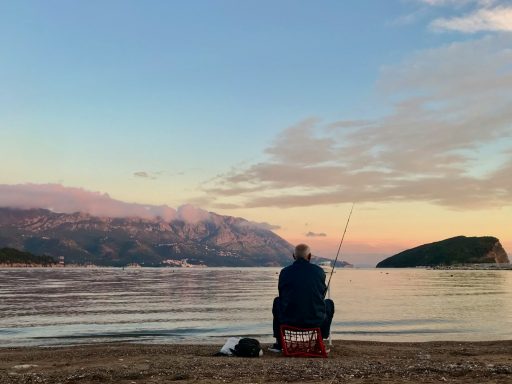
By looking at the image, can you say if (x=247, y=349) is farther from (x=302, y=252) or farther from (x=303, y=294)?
(x=302, y=252)

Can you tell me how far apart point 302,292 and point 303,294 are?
6cm

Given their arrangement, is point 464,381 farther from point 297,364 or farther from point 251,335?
point 251,335

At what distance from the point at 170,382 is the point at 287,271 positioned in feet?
Answer: 14.9

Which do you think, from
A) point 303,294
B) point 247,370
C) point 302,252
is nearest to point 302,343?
point 303,294

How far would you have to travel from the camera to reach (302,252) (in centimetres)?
1358

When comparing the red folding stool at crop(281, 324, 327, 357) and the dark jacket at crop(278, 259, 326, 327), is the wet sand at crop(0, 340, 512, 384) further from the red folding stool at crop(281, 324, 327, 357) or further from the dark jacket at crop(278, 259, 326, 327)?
the dark jacket at crop(278, 259, 326, 327)

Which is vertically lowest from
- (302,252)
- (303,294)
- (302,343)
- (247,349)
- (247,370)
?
(247,349)

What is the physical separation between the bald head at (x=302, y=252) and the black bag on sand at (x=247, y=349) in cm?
330

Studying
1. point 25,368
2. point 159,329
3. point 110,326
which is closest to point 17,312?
point 110,326

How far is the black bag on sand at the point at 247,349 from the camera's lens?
48.0ft

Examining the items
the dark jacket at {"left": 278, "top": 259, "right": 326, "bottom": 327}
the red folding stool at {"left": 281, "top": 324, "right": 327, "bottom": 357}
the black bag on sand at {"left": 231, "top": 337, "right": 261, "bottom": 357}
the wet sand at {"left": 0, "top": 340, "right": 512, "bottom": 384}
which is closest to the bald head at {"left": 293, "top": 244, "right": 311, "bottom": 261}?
A: the dark jacket at {"left": 278, "top": 259, "right": 326, "bottom": 327}

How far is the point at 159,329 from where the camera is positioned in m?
29.3

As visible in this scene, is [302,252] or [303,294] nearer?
[303,294]

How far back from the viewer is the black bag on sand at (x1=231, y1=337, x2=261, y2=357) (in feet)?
48.0
